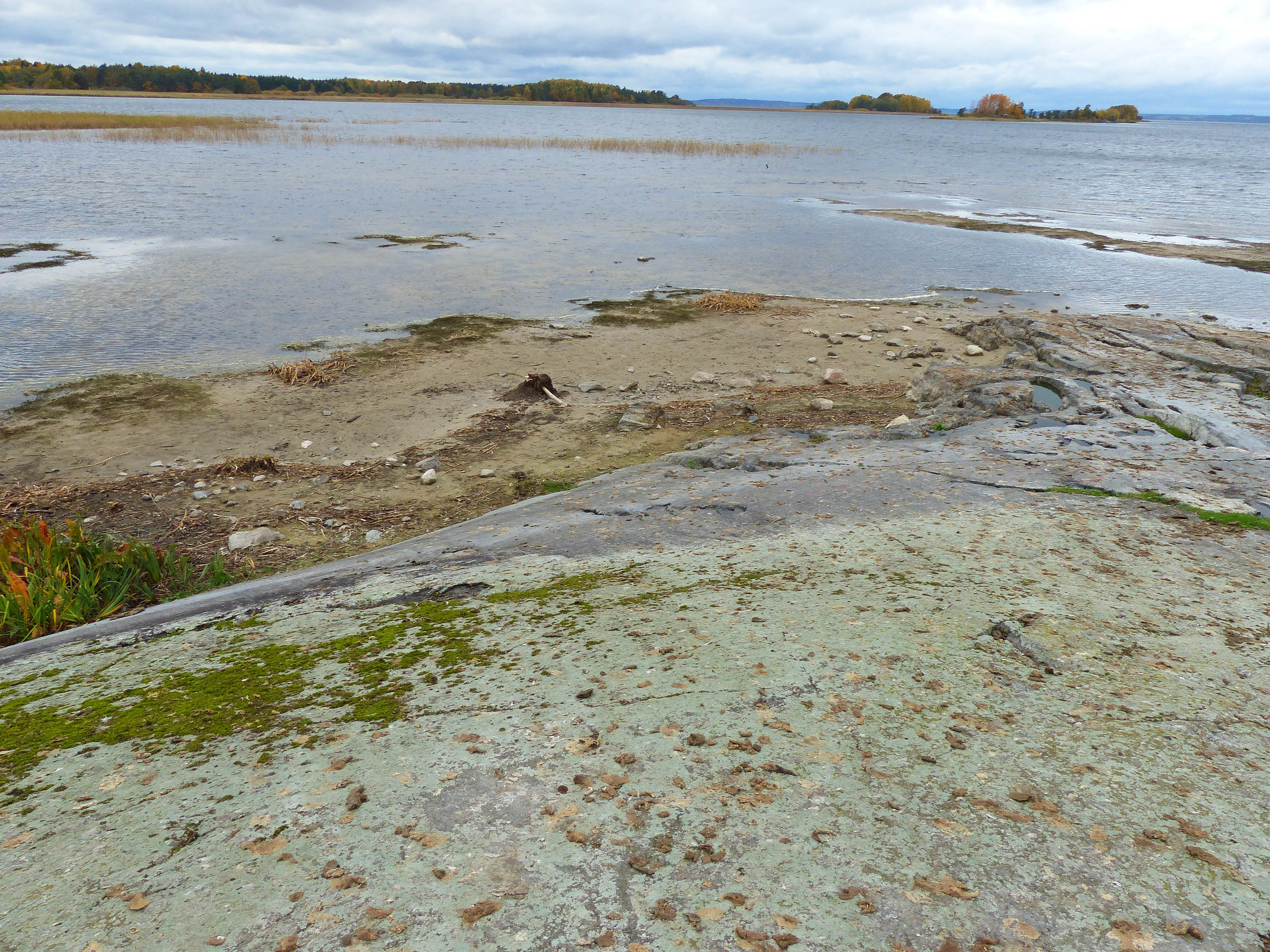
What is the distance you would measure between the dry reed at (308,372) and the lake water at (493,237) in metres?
1.30

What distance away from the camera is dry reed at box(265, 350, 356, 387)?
10586 millimetres

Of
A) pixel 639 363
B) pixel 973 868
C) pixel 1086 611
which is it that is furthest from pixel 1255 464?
pixel 639 363

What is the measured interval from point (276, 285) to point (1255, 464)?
17540 mm

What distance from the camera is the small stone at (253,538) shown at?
6336 mm

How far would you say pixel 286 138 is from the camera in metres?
57.6

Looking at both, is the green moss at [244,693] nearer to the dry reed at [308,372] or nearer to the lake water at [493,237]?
the dry reed at [308,372]

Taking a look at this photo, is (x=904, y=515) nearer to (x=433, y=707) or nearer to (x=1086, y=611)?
(x=1086, y=611)

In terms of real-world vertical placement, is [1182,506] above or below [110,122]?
below

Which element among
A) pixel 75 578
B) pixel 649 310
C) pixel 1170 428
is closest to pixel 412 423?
pixel 75 578

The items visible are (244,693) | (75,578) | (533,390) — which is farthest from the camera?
(533,390)

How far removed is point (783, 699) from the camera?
104 inches

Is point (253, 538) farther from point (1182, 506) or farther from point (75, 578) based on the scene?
point (1182, 506)

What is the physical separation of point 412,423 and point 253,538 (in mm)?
3273

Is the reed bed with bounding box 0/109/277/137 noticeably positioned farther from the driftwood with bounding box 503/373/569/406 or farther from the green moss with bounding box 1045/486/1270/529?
the green moss with bounding box 1045/486/1270/529
